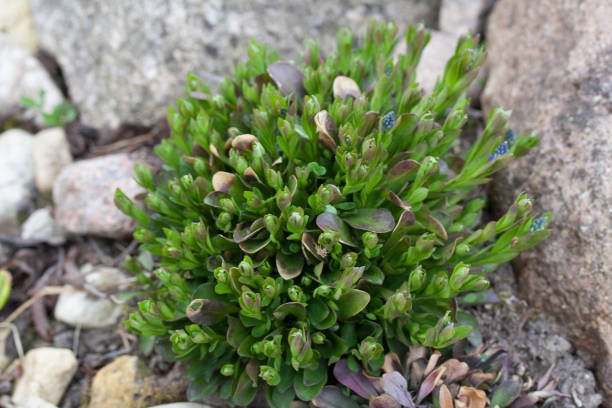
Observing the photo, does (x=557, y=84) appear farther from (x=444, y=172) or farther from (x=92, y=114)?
(x=92, y=114)

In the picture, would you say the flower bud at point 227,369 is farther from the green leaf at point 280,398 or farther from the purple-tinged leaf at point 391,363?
the purple-tinged leaf at point 391,363

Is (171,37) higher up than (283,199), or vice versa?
(283,199)

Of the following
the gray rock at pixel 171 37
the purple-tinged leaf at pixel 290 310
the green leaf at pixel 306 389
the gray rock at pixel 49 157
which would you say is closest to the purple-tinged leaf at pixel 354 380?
the green leaf at pixel 306 389

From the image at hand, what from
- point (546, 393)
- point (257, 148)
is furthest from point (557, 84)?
point (257, 148)

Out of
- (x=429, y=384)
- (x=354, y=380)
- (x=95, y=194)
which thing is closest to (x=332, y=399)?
(x=354, y=380)

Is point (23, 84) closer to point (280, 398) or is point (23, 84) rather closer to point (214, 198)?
point (214, 198)

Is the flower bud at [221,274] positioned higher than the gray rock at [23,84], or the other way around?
the flower bud at [221,274]
